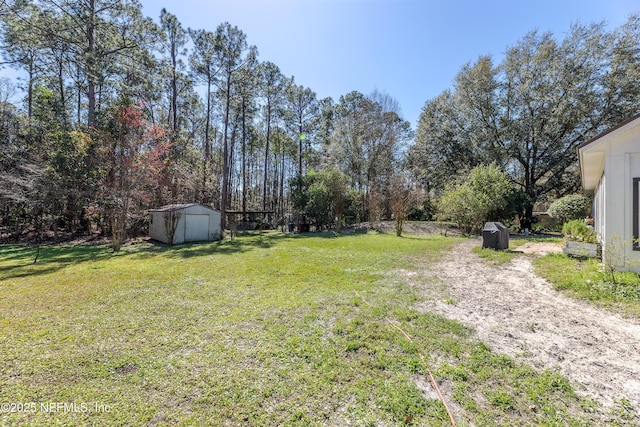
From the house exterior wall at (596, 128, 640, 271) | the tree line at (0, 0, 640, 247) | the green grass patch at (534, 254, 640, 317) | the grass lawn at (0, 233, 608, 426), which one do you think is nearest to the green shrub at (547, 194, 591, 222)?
the tree line at (0, 0, 640, 247)

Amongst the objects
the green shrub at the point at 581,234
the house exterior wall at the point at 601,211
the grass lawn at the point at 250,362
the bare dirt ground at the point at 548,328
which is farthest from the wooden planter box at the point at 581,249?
the grass lawn at the point at 250,362

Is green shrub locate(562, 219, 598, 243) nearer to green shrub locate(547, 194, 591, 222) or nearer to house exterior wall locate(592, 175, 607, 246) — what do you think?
house exterior wall locate(592, 175, 607, 246)

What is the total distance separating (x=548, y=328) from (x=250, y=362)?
3731 millimetres

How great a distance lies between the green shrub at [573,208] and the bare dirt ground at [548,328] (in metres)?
11.3

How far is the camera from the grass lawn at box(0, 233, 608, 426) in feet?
6.06

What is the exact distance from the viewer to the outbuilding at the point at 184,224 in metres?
11.4

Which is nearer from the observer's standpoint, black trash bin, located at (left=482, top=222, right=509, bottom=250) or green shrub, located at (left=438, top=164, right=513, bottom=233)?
black trash bin, located at (left=482, top=222, right=509, bottom=250)

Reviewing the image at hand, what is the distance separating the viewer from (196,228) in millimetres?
12320

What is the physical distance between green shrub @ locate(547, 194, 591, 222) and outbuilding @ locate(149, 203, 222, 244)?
60.5 ft

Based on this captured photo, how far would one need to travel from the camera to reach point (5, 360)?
8.08 ft

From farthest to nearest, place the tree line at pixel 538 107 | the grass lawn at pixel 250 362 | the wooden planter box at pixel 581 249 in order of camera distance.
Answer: the tree line at pixel 538 107, the wooden planter box at pixel 581 249, the grass lawn at pixel 250 362

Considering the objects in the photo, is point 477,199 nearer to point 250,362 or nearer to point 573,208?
point 573,208

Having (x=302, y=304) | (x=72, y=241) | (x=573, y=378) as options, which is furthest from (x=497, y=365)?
(x=72, y=241)

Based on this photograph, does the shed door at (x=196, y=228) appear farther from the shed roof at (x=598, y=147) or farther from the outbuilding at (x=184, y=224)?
the shed roof at (x=598, y=147)
